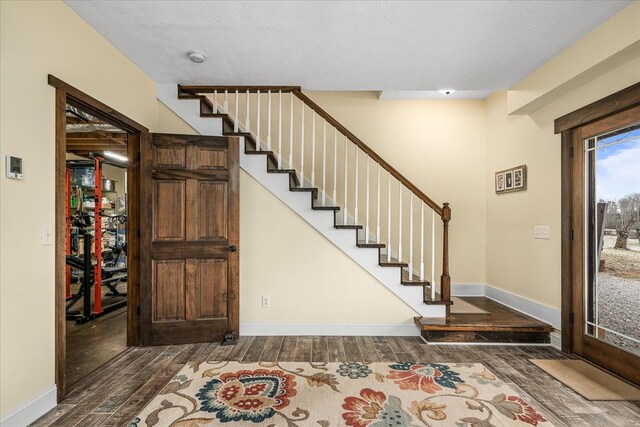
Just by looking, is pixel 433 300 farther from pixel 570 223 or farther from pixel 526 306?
pixel 570 223

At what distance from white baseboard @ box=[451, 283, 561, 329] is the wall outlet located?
30.0 inches

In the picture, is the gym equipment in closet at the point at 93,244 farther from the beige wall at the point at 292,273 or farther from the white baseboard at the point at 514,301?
the white baseboard at the point at 514,301

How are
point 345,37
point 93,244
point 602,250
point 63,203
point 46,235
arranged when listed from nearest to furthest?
point 46,235 < point 63,203 < point 345,37 < point 602,250 < point 93,244

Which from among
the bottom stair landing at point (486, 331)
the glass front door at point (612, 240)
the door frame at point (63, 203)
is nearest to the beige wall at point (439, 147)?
the bottom stair landing at point (486, 331)

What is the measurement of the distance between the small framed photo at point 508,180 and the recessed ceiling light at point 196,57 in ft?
12.8

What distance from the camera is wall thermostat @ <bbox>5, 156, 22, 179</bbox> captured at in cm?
185

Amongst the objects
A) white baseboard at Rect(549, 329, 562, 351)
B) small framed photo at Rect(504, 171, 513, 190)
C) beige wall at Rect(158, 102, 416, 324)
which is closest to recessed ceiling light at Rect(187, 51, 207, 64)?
beige wall at Rect(158, 102, 416, 324)

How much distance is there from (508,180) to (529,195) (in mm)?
419

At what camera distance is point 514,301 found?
3793mm

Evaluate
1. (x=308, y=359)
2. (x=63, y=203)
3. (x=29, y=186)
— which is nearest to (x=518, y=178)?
(x=308, y=359)

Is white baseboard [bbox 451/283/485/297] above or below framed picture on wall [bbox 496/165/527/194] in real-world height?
below

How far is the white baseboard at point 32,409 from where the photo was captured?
186 centimetres

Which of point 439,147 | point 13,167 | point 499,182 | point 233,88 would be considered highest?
point 233,88

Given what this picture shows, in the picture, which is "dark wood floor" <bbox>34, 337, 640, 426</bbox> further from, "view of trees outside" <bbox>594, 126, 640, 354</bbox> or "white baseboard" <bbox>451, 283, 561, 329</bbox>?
"view of trees outside" <bbox>594, 126, 640, 354</bbox>
